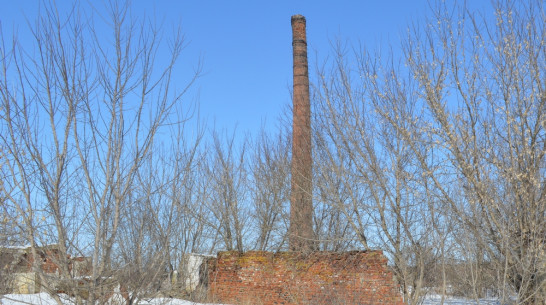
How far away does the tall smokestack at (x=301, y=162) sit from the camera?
550 inches

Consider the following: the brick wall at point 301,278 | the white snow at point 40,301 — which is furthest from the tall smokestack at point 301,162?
the white snow at point 40,301

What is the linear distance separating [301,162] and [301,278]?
3.30 m

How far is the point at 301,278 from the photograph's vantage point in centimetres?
1215

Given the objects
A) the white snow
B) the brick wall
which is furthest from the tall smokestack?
the white snow

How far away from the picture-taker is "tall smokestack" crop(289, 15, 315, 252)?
14.0m

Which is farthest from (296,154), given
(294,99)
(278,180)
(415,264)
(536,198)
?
(536,198)

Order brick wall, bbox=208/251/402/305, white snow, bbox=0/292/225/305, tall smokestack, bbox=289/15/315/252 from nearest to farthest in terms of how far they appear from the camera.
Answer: white snow, bbox=0/292/225/305
brick wall, bbox=208/251/402/305
tall smokestack, bbox=289/15/315/252

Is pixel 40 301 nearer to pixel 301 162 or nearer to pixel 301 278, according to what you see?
pixel 301 278

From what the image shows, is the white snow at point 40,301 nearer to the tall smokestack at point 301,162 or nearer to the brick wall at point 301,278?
the brick wall at point 301,278

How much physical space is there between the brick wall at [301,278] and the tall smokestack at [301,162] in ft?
3.86

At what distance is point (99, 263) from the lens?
3865 millimetres

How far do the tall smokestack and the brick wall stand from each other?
1176mm

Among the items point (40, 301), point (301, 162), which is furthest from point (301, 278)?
point (40, 301)

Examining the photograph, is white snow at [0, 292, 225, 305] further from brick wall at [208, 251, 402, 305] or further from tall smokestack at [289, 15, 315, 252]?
tall smokestack at [289, 15, 315, 252]
